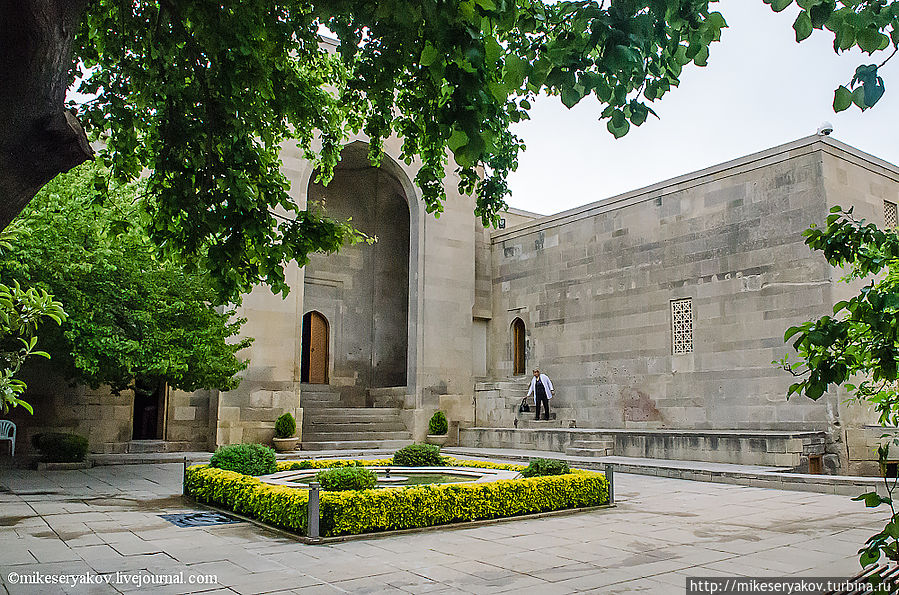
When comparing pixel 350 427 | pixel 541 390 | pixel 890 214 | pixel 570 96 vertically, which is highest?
pixel 890 214

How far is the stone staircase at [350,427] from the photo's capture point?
20.2m

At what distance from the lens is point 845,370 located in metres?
3.28

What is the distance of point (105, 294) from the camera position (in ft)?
41.3

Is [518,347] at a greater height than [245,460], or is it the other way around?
[518,347]

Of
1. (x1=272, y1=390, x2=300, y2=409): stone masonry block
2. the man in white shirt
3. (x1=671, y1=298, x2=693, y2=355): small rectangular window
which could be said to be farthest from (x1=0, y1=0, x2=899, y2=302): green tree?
the man in white shirt

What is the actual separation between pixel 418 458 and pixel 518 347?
10776 mm

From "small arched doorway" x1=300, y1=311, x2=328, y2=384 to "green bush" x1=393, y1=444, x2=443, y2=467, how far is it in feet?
37.5

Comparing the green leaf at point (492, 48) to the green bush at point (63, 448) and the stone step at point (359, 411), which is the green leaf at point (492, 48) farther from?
the stone step at point (359, 411)

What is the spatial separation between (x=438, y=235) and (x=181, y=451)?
9.82 meters

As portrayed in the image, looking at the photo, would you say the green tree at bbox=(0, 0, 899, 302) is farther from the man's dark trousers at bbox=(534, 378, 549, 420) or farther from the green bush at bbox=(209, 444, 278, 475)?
the man's dark trousers at bbox=(534, 378, 549, 420)

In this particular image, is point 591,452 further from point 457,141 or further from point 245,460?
point 457,141

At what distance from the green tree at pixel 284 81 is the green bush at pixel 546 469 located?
4981 millimetres

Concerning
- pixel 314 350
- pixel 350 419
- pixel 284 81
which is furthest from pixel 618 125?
pixel 314 350

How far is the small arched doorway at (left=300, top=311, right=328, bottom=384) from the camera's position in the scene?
24375mm
